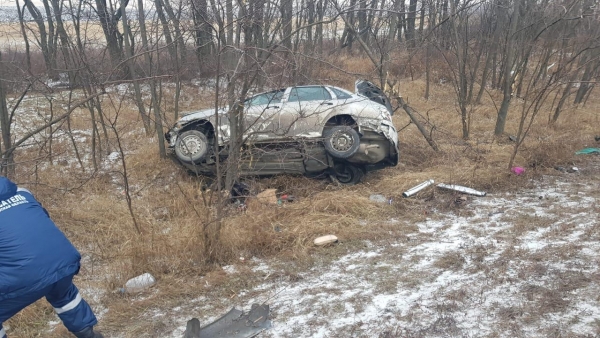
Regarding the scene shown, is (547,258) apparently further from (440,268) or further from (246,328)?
(246,328)

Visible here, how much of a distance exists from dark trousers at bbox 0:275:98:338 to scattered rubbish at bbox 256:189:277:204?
3.36 meters

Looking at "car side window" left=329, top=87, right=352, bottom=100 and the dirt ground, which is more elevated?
"car side window" left=329, top=87, right=352, bottom=100

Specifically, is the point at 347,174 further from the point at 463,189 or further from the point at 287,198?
the point at 463,189

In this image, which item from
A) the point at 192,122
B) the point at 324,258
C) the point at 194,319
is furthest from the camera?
the point at 192,122

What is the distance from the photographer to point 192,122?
7277 millimetres

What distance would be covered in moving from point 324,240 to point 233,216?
1292 millimetres

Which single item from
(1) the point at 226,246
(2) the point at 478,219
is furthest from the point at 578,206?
(1) the point at 226,246

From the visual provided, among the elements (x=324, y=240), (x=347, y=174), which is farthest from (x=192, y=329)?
(x=347, y=174)

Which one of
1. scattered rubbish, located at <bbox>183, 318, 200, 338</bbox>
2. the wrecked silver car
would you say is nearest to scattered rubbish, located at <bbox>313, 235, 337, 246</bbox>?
scattered rubbish, located at <bbox>183, 318, 200, 338</bbox>

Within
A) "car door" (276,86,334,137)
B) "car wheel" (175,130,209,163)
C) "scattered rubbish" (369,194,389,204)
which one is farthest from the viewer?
"car door" (276,86,334,137)

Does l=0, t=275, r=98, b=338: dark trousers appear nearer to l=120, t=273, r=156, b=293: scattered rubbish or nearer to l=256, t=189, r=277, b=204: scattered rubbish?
l=120, t=273, r=156, b=293: scattered rubbish

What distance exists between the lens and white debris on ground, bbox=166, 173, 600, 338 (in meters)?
3.34

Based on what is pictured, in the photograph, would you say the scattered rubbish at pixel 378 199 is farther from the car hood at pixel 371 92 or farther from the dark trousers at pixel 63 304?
the dark trousers at pixel 63 304

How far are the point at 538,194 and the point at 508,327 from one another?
12.6 ft
